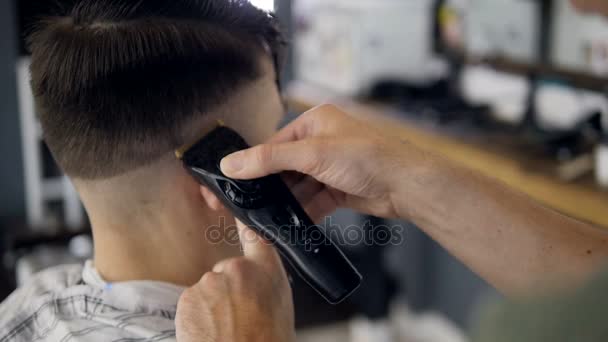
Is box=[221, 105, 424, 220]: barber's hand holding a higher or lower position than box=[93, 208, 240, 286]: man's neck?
higher

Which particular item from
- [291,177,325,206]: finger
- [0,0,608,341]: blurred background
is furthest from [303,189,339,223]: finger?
[0,0,608,341]: blurred background

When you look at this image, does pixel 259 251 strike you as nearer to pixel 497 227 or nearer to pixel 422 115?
pixel 497 227

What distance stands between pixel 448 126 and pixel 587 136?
0.49 m

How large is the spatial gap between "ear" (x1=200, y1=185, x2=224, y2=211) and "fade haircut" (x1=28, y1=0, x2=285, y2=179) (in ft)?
0.29

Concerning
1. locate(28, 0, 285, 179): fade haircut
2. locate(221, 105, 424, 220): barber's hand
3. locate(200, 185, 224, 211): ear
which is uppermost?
locate(28, 0, 285, 179): fade haircut

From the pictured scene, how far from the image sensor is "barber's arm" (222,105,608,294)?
113 centimetres

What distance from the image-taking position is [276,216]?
110 centimetres

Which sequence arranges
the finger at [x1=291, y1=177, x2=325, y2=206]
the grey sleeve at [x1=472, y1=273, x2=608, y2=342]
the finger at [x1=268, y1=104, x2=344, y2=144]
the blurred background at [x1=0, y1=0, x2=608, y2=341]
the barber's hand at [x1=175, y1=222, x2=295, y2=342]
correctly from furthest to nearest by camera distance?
1. the blurred background at [x1=0, y1=0, x2=608, y2=341]
2. the finger at [x1=291, y1=177, x2=325, y2=206]
3. the finger at [x1=268, y1=104, x2=344, y2=144]
4. the barber's hand at [x1=175, y1=222, x2=295, y2=342]
5. the grey sleeve at [x1=472, y1=273, x2=608, y2=342]

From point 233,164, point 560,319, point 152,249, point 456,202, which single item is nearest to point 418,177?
point 456,202

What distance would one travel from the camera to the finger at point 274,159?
1.07 meters

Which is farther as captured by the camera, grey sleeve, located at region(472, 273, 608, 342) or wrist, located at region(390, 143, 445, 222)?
wrist, located at region(390, 143, 445, 222)

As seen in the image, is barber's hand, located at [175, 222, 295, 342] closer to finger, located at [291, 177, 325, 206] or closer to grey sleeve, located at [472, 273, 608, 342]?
finger, located at [291, 177, 325, 206]

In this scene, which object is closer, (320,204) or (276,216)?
(276,216)

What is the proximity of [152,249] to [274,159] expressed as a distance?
30 centimetres
